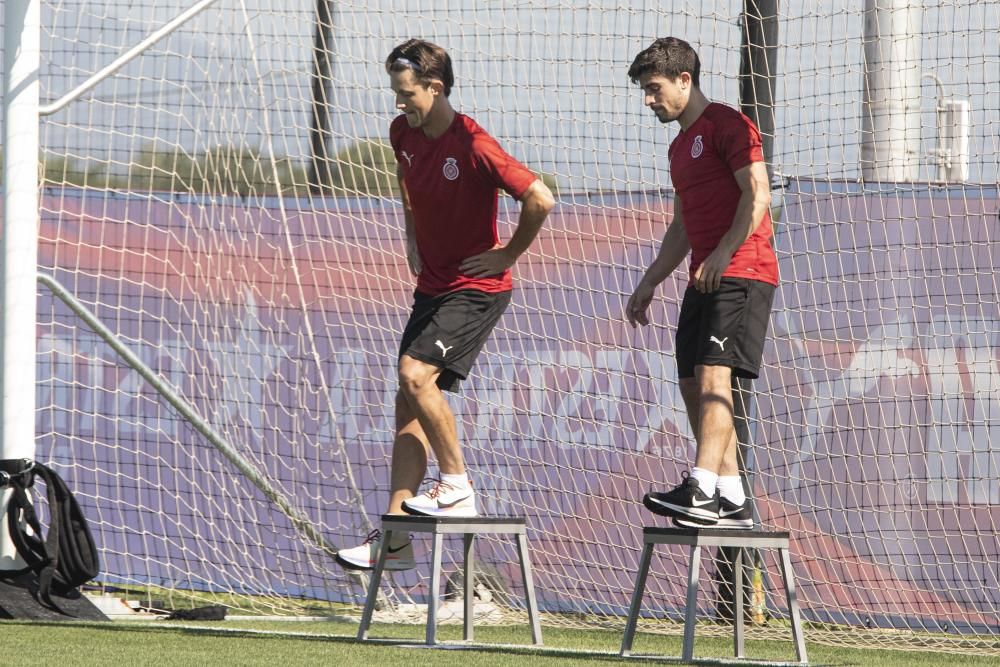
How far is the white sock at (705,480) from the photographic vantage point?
181 inches

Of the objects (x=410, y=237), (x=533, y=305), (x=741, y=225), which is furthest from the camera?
(x=533, y=305)

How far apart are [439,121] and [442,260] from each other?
0.49 metres

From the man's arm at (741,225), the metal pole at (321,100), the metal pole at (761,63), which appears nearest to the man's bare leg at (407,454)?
the man's arm at (741,225)

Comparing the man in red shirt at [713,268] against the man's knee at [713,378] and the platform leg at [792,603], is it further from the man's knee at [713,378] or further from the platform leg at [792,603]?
the platform leg at [792,603]

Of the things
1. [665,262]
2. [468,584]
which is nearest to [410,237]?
[665,262]

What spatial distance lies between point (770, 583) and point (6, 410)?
3.53 metres

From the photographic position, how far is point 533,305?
7.46 meters

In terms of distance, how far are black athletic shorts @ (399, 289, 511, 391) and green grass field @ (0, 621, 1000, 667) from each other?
0.97 m

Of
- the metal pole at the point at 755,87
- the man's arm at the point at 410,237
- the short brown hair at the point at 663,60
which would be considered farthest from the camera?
the metal pole at the point at 755,87

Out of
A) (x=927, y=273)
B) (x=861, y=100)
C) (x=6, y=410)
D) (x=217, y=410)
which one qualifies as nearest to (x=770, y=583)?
(x=927, y=273)

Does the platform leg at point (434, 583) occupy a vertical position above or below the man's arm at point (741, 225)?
below

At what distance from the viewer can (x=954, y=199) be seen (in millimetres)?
6711

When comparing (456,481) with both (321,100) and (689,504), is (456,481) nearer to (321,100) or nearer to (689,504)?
(689,504)

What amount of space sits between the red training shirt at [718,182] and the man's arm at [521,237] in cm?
48
